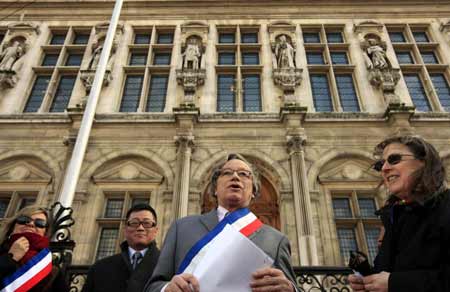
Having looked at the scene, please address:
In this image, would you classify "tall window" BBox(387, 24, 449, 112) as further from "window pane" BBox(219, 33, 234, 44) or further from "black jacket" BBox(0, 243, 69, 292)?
"black jacket" BBox(0, 243, 69, 292)

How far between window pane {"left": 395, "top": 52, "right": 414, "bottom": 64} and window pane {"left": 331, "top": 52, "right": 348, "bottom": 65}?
6.83ft

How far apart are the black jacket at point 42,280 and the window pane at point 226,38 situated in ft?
38.7

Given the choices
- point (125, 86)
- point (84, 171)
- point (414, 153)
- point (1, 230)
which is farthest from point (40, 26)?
point (414, 153)

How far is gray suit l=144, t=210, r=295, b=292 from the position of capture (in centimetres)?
224

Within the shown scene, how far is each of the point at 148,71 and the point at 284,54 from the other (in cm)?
517

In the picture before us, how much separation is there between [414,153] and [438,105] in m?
10.3

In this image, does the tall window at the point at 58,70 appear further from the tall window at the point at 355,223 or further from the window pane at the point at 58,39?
the tall window at the point at 355,223

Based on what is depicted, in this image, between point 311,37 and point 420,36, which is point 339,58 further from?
point 420,36

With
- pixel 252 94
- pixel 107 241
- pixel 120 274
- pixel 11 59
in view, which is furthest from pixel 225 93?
Answer: pixel 120 274

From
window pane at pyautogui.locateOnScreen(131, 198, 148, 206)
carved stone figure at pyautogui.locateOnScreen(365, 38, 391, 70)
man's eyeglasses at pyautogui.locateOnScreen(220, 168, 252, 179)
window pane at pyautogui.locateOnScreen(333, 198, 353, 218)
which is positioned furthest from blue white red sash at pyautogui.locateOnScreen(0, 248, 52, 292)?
carved stone figure at pyautogui.locateOnScreen(365, 38, 391, 70)

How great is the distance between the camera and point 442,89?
11.8 m

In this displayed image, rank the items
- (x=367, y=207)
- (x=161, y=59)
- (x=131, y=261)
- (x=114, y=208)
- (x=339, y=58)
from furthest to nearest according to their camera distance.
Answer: (x=161, y=59), (x=339, y=58), (x=114, y=208), (x=367, y=207), (x=131, y=261)

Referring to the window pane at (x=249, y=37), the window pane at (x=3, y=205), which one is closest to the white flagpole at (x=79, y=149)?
the window pane at (x=3, y=205)

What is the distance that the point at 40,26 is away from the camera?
13852 millimetres
